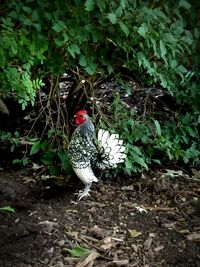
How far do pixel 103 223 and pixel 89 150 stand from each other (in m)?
0.48

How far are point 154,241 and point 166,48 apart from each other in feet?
3.65

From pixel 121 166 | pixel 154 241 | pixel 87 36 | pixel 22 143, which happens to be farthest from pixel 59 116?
pixel 154 241

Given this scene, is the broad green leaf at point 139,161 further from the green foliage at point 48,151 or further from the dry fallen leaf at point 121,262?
the dry fallen leaf at point 121,262

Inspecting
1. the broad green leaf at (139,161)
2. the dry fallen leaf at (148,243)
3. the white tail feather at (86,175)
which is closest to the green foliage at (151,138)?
the broad green leaf at (139,161)

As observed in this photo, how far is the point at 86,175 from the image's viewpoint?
3078mm

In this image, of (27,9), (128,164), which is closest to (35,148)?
(128,164)

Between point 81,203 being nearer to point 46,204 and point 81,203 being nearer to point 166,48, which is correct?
point 46,204

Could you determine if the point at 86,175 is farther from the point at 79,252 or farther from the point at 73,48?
the point at 73,48

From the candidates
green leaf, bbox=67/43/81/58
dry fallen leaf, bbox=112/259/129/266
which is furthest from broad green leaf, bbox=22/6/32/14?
dry fallen leaf, bbox=112/259/129/266

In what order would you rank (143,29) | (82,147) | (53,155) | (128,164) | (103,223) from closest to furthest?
(143,29), (103,223), (82,147), (128,164), (53,155)

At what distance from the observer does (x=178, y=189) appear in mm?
3338

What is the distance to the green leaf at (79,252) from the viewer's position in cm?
250

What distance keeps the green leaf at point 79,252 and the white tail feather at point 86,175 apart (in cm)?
63

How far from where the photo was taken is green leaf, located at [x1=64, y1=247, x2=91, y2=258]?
2496 mm
